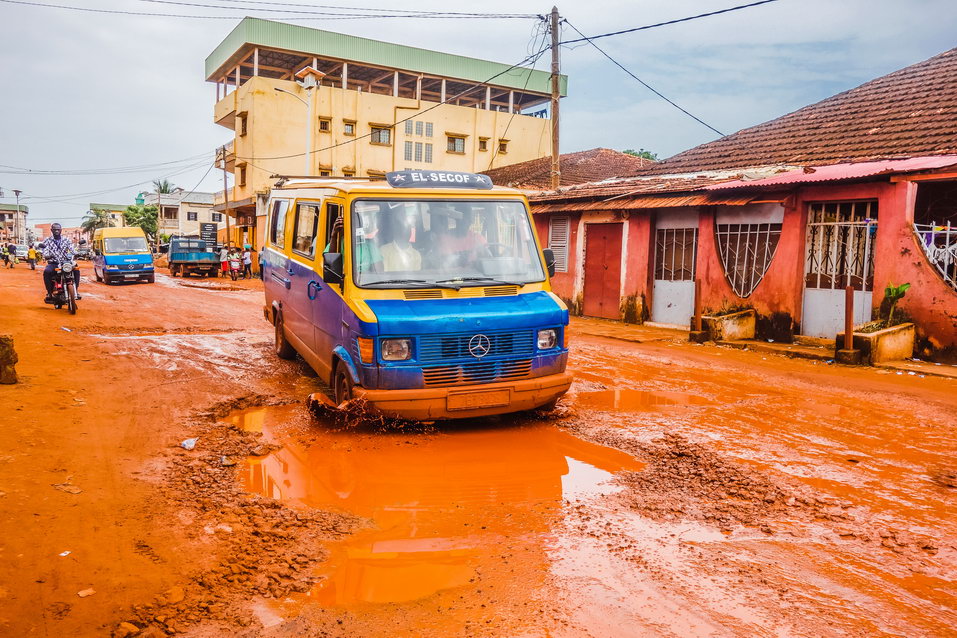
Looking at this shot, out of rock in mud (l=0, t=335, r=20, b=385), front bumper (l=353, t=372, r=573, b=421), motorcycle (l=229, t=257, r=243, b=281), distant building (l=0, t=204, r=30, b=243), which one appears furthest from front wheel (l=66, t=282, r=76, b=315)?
distant building (l=0, t=204, r=30, b=243)

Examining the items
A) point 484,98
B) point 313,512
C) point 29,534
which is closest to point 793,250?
point 313,512

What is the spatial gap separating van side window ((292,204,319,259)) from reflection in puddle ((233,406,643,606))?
1860 mm

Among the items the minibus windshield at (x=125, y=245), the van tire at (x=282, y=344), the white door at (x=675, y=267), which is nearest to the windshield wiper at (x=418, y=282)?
the van tire at (x=282, y=344)

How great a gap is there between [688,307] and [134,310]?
1271cm

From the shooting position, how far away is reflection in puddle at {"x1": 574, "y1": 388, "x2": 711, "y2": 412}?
7.66 metres

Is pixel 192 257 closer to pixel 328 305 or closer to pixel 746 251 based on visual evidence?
pixel 746 251

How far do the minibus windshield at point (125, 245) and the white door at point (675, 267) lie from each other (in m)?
20.1

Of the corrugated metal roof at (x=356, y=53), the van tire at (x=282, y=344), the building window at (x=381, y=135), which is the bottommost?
the van tire at (x=282, y=344)

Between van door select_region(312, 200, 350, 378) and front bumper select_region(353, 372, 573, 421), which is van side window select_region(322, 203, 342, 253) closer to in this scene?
van door select_region(312, 200, 350, 378)

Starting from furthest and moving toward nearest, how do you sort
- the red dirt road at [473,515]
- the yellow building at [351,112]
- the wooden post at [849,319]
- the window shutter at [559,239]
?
1. the yellow building at [351,112]
2. the window shutter at [559,239]
3. the wooden post at [849,319]
4. the red dirt road at [473,515]

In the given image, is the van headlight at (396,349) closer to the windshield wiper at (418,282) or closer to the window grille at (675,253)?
the windshield wiper at (418,282)

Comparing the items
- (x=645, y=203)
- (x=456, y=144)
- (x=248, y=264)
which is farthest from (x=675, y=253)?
(x=456, y=144)

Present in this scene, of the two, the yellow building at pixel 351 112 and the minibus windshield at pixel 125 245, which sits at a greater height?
the yellow building at pixel 351 112

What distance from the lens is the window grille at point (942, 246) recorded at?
36.1ft
